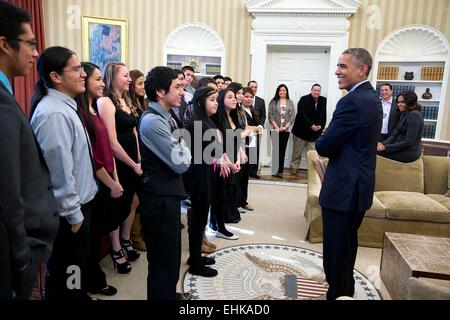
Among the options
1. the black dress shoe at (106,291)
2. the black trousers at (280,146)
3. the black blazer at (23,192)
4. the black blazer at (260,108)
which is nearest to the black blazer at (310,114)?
the black trousers at (280,146)

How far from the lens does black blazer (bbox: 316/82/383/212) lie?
209cm

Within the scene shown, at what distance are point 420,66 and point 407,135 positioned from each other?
3045 mm

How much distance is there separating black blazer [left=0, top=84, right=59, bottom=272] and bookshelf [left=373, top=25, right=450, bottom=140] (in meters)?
6.36

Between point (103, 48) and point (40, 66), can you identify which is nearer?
point (40, 66)

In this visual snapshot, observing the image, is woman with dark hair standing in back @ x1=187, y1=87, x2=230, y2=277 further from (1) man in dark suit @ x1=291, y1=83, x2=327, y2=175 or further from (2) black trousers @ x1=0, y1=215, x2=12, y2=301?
(1) man in dark suit @ x1=291, y1=83, x2=327, y2=175

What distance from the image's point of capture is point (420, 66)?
6332mm

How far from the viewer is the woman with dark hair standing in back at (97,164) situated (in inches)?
81.2

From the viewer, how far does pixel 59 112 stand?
1589 millimetres

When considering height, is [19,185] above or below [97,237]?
above

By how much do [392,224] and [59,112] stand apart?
3.07 meters

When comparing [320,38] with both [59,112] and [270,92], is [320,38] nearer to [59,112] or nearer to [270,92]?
[270,92]

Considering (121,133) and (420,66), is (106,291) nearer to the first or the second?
(121,133)

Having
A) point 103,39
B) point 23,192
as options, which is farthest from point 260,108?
point 23,192
